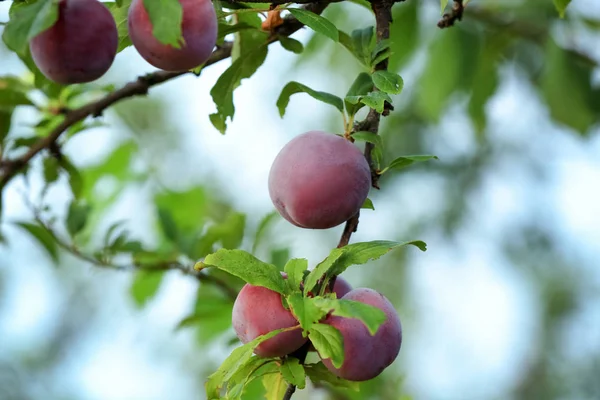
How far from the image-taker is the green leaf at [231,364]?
0.57 metres

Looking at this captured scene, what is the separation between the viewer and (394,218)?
4.05 m

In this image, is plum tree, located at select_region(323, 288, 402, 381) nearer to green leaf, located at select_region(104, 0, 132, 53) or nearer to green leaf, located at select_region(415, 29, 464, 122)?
green leaf, located at select_region(104, 0, 132, 53)

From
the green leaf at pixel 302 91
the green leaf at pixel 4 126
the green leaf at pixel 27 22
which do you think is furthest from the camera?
the green leaf at pixel 4 126

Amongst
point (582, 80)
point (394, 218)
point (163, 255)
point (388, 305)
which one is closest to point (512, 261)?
point (394, 218)

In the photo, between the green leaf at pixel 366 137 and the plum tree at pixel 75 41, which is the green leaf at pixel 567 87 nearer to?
the green leaf at pixel 366 137

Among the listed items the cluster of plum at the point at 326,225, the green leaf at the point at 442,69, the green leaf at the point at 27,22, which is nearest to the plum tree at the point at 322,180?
the cluster of plum at the point at 326,225

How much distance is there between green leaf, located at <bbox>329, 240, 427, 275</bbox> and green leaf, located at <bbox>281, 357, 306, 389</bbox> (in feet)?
0.26

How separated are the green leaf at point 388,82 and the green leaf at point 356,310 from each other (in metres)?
0.17

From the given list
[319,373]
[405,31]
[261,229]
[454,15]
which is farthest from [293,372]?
[405,31]

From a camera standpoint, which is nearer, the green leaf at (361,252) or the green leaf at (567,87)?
the green leaf at (361,252)

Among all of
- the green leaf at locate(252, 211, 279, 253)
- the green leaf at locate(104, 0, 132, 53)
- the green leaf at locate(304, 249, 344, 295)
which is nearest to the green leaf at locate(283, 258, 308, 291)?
the green leaf at locate(304, 249, 344, 295)

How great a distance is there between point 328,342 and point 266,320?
6cm

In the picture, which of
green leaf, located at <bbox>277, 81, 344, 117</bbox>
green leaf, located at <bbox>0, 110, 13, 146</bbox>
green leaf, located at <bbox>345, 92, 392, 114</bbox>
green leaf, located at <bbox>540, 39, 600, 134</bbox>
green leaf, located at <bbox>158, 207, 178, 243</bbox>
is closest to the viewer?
green leaf, located at <bbox>345, 92, 392, 114</bbox>

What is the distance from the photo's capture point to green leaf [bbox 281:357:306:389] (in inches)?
23.2
